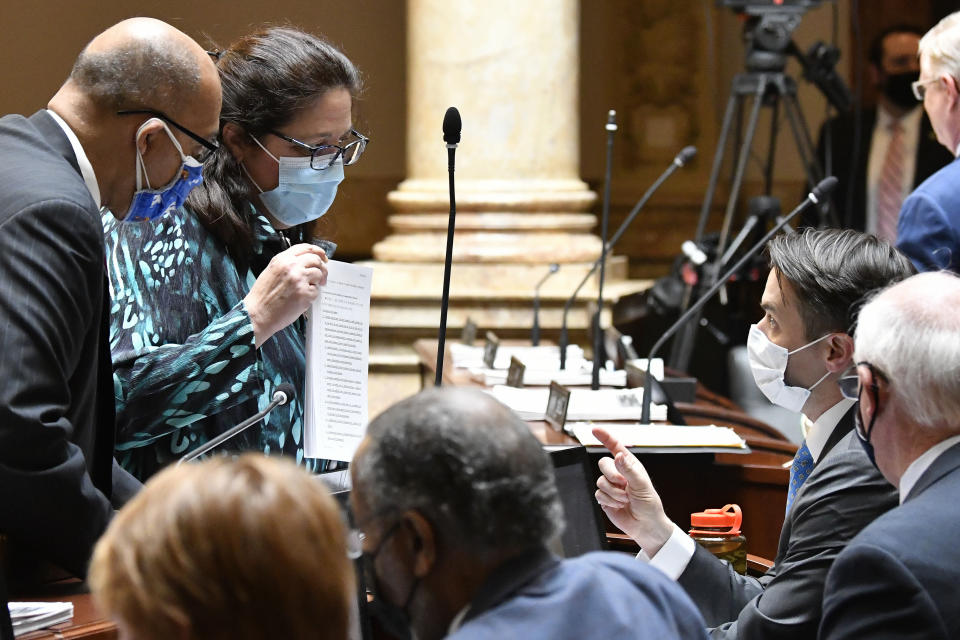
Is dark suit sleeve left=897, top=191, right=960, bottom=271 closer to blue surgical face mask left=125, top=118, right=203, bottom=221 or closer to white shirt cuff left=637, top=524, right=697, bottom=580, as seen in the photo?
white shirt cuff left=637, top=524, right=697, bottom=580

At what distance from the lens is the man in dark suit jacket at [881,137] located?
19.3 ft

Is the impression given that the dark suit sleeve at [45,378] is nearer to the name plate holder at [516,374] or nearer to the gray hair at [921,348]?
the gray hair at [921,348]

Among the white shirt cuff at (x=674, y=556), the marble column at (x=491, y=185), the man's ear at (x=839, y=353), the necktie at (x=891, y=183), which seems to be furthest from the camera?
the necktie at (x=891, y=183)

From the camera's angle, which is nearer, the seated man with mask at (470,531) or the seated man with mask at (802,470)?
the seated man with mask at (470,531)

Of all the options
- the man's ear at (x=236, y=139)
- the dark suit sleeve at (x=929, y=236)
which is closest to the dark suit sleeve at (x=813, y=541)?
the man's ear at (x=236, y=139)

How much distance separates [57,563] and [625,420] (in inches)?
66.8

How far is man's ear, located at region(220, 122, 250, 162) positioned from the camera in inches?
91.0

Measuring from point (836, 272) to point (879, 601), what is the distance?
75 centimetres

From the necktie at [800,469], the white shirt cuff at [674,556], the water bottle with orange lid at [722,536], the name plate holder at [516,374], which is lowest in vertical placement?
the name plate holder at [516,374]

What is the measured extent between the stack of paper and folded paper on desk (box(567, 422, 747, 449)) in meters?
1.32

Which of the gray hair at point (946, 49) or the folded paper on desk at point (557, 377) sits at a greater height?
the gray hair at point (946, 49)

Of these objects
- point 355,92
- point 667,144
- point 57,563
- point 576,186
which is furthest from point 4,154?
point 667,144

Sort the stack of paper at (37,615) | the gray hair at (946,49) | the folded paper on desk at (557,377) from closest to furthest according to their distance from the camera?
1. the stack of paper at (37,615)
2. the gray hair at (946,49)
3. the folded paper on desk at (557,377)

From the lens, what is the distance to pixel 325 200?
2.38m
